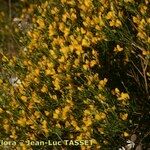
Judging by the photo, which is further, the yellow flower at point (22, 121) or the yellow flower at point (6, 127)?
the yellow flower at point (6, 127)

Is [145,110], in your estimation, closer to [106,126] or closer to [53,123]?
[106,126]

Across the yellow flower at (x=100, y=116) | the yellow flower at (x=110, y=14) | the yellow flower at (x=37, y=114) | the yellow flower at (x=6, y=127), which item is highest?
the yellow flower at (x=110, y=14)

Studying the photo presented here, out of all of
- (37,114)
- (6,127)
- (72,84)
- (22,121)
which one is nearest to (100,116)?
(72,84)

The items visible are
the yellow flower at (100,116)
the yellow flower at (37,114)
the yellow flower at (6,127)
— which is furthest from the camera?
the yellow flower at (6,127)

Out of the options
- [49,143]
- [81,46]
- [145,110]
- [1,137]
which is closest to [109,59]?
[81,46]

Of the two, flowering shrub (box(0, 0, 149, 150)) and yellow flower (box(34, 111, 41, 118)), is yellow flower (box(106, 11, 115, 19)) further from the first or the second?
yellow flower (box(34, 111, 41, 118))

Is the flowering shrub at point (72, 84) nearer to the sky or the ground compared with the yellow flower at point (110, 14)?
nearer to the ground

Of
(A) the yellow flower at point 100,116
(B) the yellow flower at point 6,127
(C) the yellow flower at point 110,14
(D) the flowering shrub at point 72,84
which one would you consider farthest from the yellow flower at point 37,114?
(C) the yellow flower at point 110,14

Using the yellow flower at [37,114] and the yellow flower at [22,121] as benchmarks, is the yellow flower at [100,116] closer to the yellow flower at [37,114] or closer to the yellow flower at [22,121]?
the yellow flower at [37,114]

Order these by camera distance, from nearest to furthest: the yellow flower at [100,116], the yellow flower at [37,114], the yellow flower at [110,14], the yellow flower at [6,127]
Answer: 1. the yellow flower at [100,116]
2. the yellow flower at [110,14]
3. the yellow flower at [37,114]
4. the yellow flower at [6,127]
